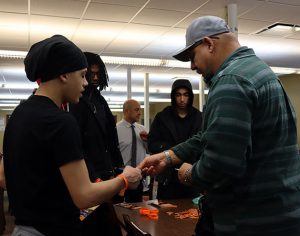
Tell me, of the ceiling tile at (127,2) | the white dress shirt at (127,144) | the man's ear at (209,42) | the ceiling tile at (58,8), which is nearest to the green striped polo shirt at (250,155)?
the man's ear at (209,42)

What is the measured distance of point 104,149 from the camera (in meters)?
2.46

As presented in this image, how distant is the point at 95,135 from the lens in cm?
241

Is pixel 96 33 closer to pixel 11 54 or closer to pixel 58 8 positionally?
pixel 58 8

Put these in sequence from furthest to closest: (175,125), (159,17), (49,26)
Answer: (49,26) < (159,17) < (175,125)

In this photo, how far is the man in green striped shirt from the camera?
3.79 feet

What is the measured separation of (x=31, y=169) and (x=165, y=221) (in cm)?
109

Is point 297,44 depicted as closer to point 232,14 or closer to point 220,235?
point 232,14

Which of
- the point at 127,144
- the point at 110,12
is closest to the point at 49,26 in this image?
the point at 110,12

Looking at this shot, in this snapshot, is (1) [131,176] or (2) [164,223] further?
(2) [164,223]

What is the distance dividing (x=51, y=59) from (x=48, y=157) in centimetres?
34

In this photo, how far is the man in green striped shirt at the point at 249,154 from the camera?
3.79 feet

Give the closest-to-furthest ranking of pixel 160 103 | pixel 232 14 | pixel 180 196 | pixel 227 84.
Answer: pixel 227 84, pixel 180 196, pixel 232 14, pixel 160 103

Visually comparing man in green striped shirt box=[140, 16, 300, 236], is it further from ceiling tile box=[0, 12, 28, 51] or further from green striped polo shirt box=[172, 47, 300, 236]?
ceiling tile box=[0, 12, 28, 51]

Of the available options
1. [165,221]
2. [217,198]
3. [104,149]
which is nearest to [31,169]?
[217,198]
